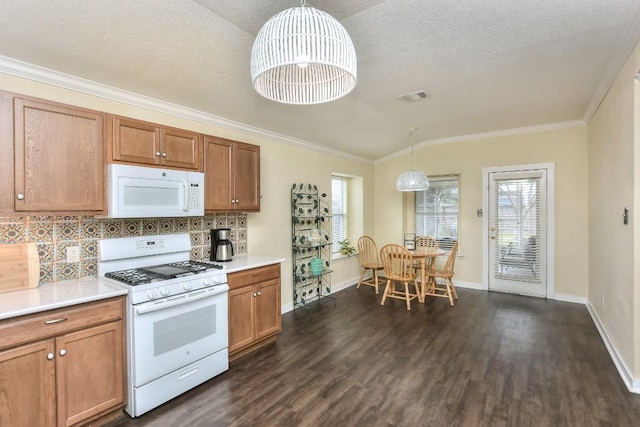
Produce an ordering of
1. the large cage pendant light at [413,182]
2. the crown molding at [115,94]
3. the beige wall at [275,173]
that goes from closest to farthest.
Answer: the crown molding at [115,94] < the beige wall at [275,173] < the large cage pendant light at [413,182]

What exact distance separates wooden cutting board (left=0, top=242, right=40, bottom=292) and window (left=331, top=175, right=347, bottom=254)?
3993mm

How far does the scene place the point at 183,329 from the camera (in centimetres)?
244

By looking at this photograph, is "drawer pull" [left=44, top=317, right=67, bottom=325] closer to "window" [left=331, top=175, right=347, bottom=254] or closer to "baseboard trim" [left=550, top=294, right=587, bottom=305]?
"window" [left=331, top=175, right=347, bottom=254]

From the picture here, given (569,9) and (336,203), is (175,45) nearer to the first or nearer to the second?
(569,9)

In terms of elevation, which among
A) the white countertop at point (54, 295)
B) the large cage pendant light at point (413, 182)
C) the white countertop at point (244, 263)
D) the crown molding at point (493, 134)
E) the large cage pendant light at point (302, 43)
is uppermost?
the crown molding at point (493, 134)

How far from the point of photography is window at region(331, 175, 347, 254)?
5699mm

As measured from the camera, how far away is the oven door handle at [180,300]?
219cm

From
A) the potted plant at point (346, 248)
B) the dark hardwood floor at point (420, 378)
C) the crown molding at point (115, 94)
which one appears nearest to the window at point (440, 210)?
the potted plant at point (346, 248)

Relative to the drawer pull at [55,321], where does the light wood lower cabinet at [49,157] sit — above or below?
above

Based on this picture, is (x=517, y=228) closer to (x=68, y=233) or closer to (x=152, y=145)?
(x=152, y=145)

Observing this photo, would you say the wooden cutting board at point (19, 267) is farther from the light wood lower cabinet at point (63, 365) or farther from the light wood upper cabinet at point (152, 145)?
the light wood upper cabinet at point (152, 145)

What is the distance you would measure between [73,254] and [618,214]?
4580mm

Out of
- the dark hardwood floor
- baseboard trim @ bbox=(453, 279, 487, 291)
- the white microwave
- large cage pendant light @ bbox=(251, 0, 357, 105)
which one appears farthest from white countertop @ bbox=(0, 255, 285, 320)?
baseboard trim @ bbox=(453, 279, 487, 291)

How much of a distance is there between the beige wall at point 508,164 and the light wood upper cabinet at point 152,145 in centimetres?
418
